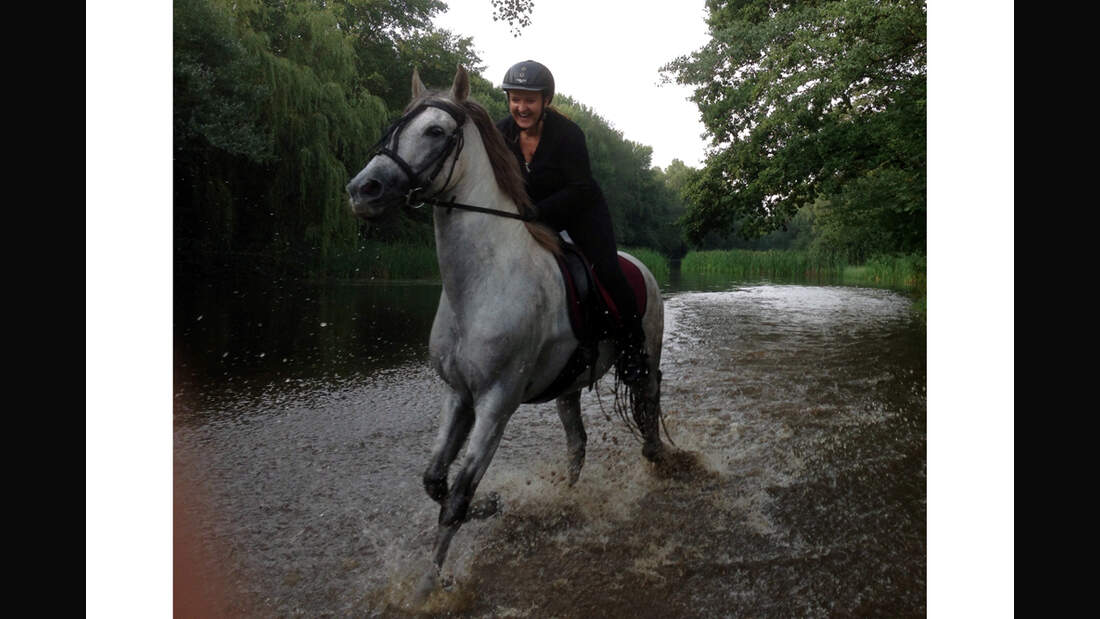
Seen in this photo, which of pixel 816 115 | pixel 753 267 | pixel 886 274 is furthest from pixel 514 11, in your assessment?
pixel 753 267

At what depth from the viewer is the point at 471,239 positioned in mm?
3225

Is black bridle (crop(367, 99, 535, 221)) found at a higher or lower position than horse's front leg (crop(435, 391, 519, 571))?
higher

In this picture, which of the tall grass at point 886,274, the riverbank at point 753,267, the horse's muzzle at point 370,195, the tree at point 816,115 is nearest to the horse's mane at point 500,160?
the horse's muzzle at point 370,195

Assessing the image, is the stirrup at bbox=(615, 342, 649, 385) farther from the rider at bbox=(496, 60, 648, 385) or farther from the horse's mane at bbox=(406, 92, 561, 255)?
the horse's mane at bbox=(406, 92, 561, 255)

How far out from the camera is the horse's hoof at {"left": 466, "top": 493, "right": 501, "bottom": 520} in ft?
10.8

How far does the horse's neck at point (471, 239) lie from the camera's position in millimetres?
3211

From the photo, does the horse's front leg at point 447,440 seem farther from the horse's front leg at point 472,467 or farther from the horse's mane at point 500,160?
the horse's mane at point 500,160

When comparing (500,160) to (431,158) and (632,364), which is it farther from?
(632,364)

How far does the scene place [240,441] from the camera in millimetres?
5434

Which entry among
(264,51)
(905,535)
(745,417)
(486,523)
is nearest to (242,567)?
(486,523)

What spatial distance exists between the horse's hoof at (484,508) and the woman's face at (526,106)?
2.08m

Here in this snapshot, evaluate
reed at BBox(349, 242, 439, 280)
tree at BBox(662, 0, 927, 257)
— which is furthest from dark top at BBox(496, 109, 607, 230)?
reed at BBox(349, 242, 439, 280)

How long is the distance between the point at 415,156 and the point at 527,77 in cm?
94

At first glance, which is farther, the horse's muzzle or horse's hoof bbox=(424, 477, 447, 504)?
horse's hoof bbox=(424, 477, 447, 504)
